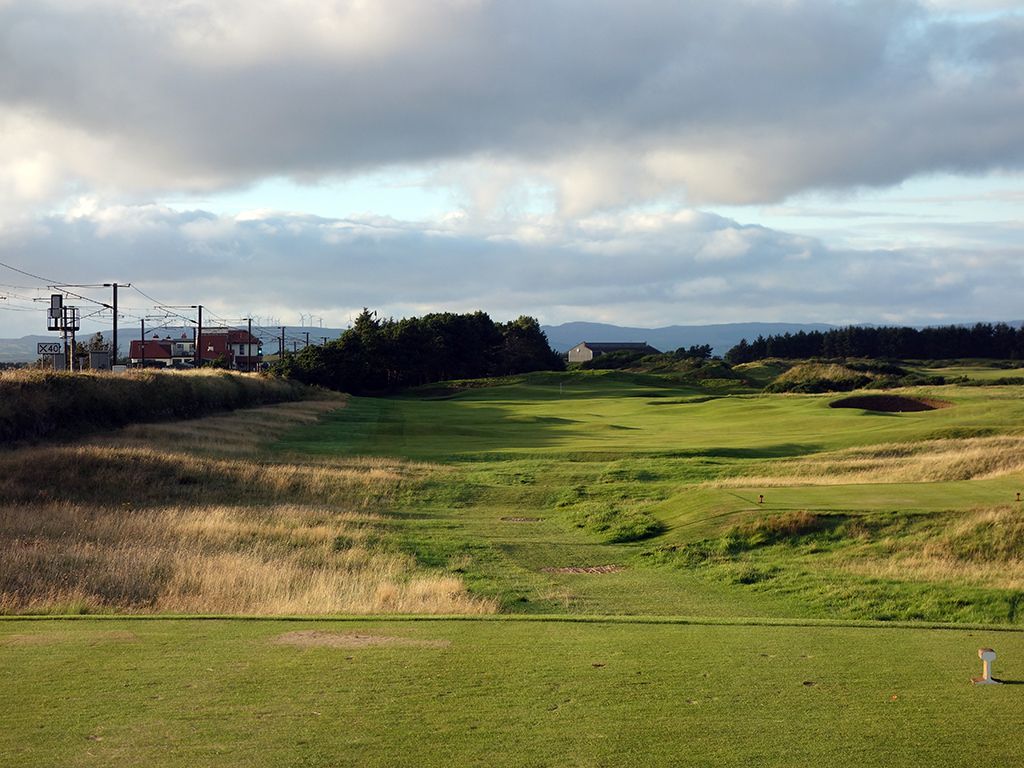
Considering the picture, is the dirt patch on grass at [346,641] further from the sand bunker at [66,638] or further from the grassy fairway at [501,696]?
the sand bunker at [66,638]

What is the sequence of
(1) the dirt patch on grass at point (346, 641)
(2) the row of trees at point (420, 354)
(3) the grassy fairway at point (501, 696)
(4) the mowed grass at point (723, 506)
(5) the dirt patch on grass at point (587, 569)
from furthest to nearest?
1. (2) the row of trees at point (420, 354)
2. (5) the dirt patch on grass at point (587, 569)
3. (4) the mowed grass at point (723, 506)
4. (1) the dirt patch on grass at point (346, 641)
5. (3) the grassy fairway at point (501, 696)

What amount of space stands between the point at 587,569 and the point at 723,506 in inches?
161

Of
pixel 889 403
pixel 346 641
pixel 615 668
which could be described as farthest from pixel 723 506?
pixel 889 403

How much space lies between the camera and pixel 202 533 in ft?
66.4

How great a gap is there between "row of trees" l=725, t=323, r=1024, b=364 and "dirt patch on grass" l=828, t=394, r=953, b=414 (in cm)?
7685

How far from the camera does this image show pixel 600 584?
53.6 feet

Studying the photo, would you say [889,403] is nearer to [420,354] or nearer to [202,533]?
[202,533]

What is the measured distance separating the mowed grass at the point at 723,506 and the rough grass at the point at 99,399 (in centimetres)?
731

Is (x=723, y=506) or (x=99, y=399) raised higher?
(x=99, y=399)

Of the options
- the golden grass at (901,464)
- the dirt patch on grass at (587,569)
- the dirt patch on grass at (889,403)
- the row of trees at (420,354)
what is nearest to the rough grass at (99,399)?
the dirt patch on grass at (587,569)

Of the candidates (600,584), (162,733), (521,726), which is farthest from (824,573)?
(162,733)

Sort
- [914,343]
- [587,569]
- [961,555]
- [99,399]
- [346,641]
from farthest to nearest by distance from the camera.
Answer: [914,343]
[99,399]
[587,569]
[961,555]
[346,641]

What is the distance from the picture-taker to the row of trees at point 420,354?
335 feet

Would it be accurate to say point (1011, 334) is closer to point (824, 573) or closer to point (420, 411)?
point (420, 411)
